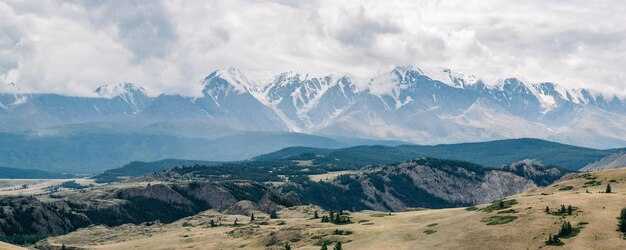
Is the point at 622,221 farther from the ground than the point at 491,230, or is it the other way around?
the point at 622,221

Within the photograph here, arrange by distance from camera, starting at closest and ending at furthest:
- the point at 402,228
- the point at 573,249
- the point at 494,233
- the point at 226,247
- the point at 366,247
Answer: the point at 573,249 → the point at 494,233 → the point at 366,247 → the point at 402,228 → the point at 226,247

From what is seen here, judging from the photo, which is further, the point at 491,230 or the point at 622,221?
the point at 491,230

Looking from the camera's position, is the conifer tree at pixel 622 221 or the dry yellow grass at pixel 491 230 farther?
the dry yellow grass at pixel 491 230

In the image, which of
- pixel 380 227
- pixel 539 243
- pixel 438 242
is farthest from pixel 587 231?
pixel 380 227

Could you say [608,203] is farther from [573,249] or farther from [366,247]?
[366,247]

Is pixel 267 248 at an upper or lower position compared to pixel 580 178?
lower

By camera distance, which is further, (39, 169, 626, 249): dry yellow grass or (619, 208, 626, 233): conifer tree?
(39, 169, 626, 249): dry yellow grass

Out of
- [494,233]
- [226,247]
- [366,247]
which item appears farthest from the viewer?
[226,247]

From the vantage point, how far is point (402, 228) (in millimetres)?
168375

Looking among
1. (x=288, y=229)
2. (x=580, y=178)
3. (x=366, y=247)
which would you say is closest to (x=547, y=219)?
(x=366, y=247)

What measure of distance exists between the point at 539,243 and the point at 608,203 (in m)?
23.7

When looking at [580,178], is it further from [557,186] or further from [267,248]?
[267,248]

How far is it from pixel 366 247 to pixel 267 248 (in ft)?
119

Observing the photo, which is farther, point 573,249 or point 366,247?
point 366,247
